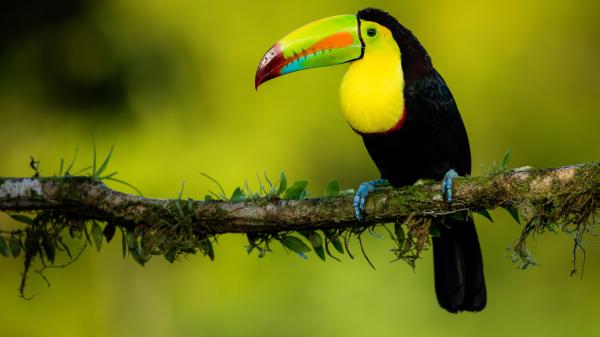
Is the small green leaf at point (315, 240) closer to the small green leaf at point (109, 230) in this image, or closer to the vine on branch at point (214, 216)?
the vine on branch at point (214, 216)

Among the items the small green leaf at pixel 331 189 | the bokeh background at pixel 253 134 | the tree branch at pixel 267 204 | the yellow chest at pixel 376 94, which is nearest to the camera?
the tree branch at pixel 267 204

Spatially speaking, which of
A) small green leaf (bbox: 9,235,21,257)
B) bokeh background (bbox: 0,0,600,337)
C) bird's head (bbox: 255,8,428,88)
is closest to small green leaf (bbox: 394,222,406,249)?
bird's head (bbox: 255,8,428,88)

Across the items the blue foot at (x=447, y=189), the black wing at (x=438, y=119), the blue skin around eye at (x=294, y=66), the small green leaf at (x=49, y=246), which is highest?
the blue skin around eye at (x=294, y=66)

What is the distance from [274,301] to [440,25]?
2.79 meters

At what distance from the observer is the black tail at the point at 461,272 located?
3754mm

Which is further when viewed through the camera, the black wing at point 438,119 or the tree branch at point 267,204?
the black wing at point 438,119

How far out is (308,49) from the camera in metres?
3.76

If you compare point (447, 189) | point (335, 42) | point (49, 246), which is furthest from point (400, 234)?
point (49, 246)

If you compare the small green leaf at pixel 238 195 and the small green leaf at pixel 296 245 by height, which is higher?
the small green leaf at pixel 238 195

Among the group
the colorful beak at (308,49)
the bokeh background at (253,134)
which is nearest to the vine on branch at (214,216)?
the colorful beak at (308,49)

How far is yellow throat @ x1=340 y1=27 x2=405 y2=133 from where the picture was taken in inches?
139

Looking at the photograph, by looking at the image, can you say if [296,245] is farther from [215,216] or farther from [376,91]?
[376,91]

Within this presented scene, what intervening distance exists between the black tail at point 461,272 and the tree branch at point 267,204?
0.66 meters

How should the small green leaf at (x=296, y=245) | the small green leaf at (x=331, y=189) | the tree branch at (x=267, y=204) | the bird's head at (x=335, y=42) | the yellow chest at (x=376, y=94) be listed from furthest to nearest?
the bird's head at (x=335, y=42) → the yellow chest at (x=376, y=94) → the small green leaf at (x=331, y=189) → the small green leaf at (x=296, y=245) → the tree branch at (x=267, y=204)
